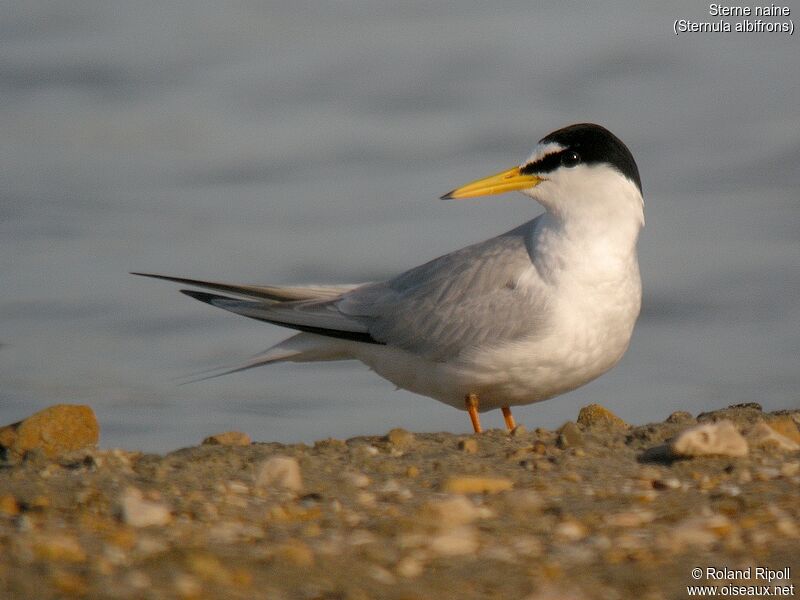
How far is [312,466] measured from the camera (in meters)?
5.27

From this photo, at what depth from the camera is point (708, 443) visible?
538 centimetres

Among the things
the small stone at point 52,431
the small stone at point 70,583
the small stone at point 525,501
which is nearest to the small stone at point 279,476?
the small stone at point 525,501

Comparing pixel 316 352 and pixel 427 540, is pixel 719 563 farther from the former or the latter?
pixel 316 352

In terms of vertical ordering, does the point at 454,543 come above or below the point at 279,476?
below

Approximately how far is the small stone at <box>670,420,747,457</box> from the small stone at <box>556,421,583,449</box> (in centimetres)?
50

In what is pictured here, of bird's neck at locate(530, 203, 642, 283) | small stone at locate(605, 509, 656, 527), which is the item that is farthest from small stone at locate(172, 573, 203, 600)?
bird's neck at locate(530, 203, 642, 283)

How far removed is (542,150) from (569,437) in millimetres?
2166

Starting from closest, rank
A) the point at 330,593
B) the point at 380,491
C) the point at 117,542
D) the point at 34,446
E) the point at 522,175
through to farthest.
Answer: the point at 330,593
the point at 117,542
the point at 380,491
the point at 34,446
the point at 522,175

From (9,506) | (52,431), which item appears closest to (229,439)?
(52,431)

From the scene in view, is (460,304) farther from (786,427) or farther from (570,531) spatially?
(570,531)

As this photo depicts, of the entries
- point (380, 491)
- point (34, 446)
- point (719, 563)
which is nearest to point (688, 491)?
point (719, 563)

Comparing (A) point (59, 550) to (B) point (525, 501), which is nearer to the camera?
(A) point (59, 550)

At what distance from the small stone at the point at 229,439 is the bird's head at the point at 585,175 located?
89.0 inches

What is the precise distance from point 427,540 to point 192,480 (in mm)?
1176
